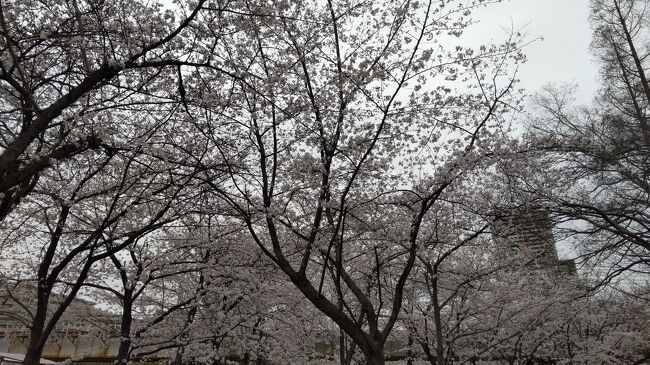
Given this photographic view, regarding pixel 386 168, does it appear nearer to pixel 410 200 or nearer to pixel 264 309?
pixel 410 200

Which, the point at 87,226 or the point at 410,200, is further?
the point at 87,226

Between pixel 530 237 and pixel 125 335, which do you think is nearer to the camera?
pixel 530 237

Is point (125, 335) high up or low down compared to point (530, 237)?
down

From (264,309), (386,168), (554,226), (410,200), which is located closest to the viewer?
(386,168)

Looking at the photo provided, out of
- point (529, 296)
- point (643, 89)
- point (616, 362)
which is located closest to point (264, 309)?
point (529, 296)

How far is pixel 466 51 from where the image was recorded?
6941mm

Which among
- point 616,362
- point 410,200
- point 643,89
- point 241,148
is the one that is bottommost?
point 616,362

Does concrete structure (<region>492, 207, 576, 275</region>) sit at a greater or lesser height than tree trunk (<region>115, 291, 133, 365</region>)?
greater

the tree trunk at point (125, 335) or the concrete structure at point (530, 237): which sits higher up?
the concrete structure at point (530, 237)

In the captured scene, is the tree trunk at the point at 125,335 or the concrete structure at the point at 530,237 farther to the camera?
the tree trunk at the point at 125,335

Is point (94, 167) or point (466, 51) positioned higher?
point (466, 51)

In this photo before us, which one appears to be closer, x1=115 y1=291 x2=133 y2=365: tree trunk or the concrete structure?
the concrete structure

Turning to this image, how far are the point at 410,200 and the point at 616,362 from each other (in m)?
17.3

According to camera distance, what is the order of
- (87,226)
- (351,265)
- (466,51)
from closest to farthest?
1. (466,51)
2. (87,226)
3. (351,265)
